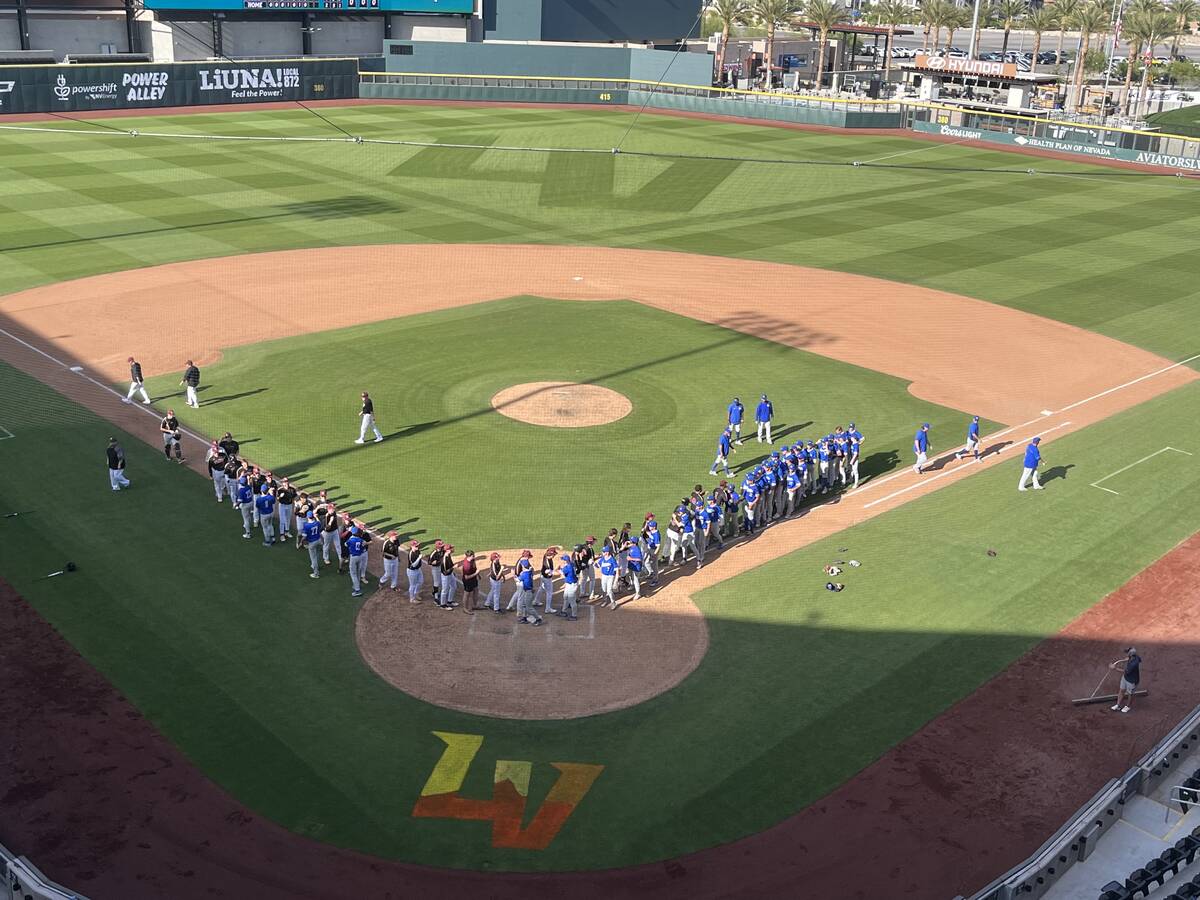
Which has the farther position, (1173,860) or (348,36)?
(348,36)

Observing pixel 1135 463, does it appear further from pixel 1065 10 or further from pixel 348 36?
pixel 1065 10

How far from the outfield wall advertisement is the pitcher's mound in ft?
170

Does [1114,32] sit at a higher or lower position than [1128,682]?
higher

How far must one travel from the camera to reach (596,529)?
23.9 m

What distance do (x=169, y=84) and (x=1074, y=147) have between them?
59.5 meters

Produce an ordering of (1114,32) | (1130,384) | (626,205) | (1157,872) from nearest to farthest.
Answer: (1157,872) → (1130,384) → (626,205) → (1114,32)

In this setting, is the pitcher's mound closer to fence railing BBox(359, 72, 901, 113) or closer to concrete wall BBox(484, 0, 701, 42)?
fence railing BBox(359, 72, 901, 113)

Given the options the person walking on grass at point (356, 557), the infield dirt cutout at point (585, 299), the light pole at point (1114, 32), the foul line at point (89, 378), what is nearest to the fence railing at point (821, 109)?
the light pole at point (1114, 32)

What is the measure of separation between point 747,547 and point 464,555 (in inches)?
233

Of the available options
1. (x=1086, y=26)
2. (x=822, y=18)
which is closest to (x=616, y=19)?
(x=822, y=18)

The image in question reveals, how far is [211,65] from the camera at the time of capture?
253 feet

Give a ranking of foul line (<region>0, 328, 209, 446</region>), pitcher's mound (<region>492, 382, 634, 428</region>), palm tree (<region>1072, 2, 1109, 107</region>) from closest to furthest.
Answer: foul line (<region>0, 328, 209, 446</region>)
pitcher's mound (<region>492, 382, 634, 428</region>)
palm tree (<region>1072, 2, 1109, 107</region>)

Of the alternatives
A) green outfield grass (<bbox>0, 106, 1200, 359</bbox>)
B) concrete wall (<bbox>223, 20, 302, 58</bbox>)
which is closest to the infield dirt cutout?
green outfield grass (<bbox>0, 106, 1200, 359</bbox>)

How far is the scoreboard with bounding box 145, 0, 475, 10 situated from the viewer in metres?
85.1
